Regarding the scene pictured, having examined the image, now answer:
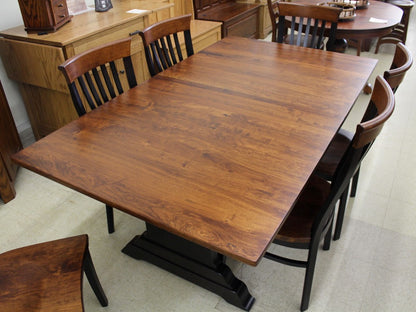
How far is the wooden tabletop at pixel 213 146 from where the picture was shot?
106 centimetres

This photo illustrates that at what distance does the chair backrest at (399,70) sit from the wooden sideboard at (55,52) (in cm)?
168

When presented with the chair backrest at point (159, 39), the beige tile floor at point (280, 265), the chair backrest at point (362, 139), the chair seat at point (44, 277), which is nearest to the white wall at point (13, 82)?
the beige tile floor at point (280, 265)

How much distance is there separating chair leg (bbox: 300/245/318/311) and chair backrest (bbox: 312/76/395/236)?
0.06 meters

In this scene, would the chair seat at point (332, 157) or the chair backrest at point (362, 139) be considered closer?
the chair backrest at point (362, 139)

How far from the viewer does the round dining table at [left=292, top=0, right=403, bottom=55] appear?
3.00m

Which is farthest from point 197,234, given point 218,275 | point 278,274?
point 278,274

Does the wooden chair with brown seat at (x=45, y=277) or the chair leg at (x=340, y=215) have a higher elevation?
the wooden chair with brown seat at (x=45, y=277)

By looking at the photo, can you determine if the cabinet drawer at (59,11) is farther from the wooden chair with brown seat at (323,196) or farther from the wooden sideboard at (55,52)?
the wooden chair with brown seat at (323,196)

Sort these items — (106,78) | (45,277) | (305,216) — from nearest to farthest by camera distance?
1. (45,277)
2. (305,216)
3. (106,78)

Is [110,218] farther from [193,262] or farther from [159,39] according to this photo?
[159,39]

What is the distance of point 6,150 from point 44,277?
1.37m

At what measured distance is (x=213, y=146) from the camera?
1.36 m

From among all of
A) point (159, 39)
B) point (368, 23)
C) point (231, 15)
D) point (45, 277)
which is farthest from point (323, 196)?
point (231, 15)

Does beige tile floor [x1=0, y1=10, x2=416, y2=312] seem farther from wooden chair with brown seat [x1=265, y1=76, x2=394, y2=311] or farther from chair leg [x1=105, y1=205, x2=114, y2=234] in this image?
wooden chair with brown seat [x1=265, y1=76, x2=394, y2=311]
